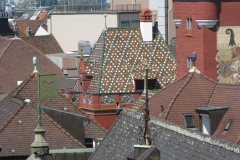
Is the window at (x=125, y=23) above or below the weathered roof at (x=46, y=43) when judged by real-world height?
above

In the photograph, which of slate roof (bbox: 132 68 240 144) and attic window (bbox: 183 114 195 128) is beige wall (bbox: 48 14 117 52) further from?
attic window (bbox: 183 114 195 128)

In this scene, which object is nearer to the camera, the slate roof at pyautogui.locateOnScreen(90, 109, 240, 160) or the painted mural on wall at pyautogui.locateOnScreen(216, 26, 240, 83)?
the slate roof at pyautogui.locateOnScreen(90, 109, 240, 160)

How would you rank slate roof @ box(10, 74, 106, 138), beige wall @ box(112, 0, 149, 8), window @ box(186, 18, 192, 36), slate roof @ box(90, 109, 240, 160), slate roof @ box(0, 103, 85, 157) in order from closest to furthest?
1. slate roof @ box(90, 109, 240, 160)
2. slate roof @ box(0, 103, 85, 157)
3. slate roof @ box(10, 74, 106, 138)
4. window @ box(186, 18, 192, 36)
5. beige wall @ box(112, 0, 149, 8)

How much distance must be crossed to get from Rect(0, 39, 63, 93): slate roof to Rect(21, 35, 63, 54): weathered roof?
1185cm

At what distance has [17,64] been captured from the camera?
68.2 metres

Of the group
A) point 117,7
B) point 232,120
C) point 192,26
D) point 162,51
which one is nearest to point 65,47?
point 117,7

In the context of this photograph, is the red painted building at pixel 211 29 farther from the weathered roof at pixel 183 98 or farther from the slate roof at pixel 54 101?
the slate roof at pixel 54 101

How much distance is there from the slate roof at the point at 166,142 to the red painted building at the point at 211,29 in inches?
692

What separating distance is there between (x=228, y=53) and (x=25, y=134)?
39.9 feet

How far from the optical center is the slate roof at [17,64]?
65.9 metres

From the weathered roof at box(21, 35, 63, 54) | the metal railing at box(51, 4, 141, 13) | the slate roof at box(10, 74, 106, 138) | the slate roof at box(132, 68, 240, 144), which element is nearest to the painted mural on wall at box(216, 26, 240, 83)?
the slate roof at box(132, 68, 240, 144)

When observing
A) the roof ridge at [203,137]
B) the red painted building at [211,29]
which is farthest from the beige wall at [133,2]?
the roof ridge at [203,137]

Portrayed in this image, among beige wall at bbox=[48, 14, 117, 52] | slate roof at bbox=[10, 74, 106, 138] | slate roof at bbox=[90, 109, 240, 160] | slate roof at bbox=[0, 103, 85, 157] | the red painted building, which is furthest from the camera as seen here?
beige wall at bbox=[48, 14, 117, 52]

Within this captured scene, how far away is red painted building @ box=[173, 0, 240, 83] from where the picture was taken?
44.9 m
